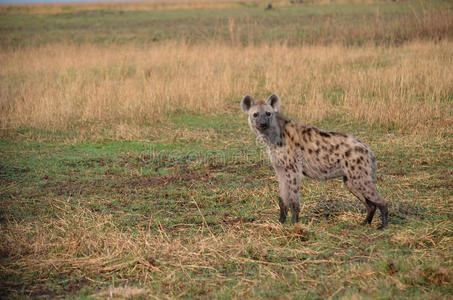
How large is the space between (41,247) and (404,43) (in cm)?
1288

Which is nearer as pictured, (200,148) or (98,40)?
(200,148)

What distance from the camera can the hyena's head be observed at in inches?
193

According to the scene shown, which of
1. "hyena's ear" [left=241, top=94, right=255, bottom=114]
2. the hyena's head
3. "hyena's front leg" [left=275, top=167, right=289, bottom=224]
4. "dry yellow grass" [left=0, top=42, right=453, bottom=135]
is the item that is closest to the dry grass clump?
"hyena's front leg" [left=275, top=167, right=289, bottom=224]

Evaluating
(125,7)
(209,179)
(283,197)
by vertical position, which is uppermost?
(125,7)

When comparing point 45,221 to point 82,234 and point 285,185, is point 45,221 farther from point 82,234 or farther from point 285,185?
point 285,185

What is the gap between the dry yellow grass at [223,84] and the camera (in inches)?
362

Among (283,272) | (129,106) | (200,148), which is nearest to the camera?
(283,272)

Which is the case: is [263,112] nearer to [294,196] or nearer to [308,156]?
[308,156]

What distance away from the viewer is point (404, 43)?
1502 centimetres

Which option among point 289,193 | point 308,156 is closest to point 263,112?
point 308,156

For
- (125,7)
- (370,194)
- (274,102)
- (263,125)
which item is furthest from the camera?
(125,7)

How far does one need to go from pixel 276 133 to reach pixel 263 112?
220 mm

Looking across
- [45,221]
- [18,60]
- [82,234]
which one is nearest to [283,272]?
[82,234]

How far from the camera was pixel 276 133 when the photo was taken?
4945 millimetres
